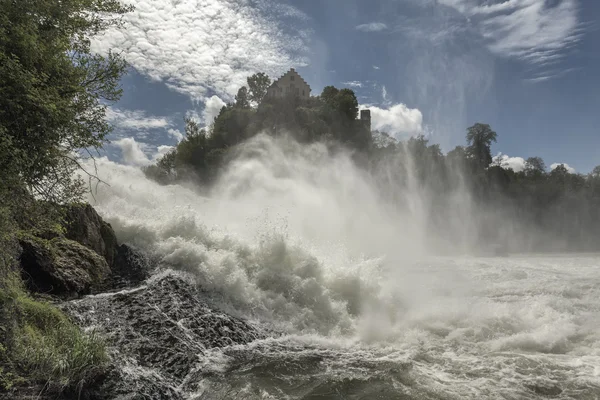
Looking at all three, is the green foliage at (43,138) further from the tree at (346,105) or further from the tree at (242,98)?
the tree at (242,98)

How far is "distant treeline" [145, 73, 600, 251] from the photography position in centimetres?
5681

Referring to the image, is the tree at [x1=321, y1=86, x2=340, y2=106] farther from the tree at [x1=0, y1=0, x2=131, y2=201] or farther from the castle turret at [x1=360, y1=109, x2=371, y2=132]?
the tree at [x1=0, y1=0, x2=131, y2=201]

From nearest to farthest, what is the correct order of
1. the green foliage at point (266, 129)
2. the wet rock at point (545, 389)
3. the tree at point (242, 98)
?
1. the wet rock at point (545, 389)
2. the green foliage at point (266, 129)
3. the tree at point (242, 98)

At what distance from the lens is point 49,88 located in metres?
5.83

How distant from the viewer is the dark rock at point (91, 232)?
11.9m

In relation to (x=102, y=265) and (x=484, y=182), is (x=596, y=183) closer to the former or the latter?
(x=484, y=182)

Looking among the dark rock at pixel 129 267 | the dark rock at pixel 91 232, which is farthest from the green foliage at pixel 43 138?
the dark rock at pixel 91 232

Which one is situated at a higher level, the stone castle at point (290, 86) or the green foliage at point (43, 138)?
the stone castle at point (290, 86)

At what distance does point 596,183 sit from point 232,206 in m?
87.3

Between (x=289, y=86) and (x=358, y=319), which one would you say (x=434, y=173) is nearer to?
(x=289, y=86)

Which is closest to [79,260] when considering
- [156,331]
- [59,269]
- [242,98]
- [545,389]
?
[59,269]

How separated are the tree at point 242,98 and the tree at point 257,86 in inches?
37.4

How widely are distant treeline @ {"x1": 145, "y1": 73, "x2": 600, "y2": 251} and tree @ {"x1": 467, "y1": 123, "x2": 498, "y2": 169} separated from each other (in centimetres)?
19

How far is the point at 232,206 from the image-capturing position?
27.3m
